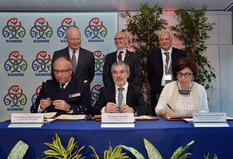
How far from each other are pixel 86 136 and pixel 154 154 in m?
0.46

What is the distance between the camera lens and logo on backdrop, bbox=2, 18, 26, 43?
579cm

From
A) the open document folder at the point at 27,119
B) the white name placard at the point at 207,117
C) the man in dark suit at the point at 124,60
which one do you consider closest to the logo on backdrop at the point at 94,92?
the man in dark suit at the point at 124,60

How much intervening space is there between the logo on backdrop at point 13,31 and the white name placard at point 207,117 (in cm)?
526

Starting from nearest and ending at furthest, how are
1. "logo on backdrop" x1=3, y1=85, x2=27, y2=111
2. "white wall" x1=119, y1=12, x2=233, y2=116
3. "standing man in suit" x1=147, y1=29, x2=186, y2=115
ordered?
"standing man in suit" x1=147, y1=29, x2=186, y2=115 → "logo on backdrop" x1=3, y1=85, x2=27, y2=111 → "white wall" x1=119, y1=12, x2=233, y2=116

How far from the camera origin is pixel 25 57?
579 centimetres

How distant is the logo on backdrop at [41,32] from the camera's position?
19.0ft

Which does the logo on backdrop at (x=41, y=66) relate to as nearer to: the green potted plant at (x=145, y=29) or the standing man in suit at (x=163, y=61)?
the green potted plant at (x=145, y=29)

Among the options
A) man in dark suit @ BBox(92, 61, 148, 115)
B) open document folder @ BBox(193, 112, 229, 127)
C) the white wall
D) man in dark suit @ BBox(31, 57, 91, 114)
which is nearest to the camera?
open document folder @ BBox(193, 112, 229, 127)

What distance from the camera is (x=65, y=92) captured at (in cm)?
253

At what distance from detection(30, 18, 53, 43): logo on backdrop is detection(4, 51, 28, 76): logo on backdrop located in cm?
60

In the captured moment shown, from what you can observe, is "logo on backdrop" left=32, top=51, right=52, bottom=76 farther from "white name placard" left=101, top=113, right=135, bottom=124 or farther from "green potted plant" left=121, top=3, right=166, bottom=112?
A: "white name placard" left=101, top=113, right=135, bottom=124

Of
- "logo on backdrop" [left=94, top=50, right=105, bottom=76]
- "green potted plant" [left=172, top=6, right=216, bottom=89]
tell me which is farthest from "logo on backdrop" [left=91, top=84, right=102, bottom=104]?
"green potted plant" [left=172, top=6, right=216, bottom=89]

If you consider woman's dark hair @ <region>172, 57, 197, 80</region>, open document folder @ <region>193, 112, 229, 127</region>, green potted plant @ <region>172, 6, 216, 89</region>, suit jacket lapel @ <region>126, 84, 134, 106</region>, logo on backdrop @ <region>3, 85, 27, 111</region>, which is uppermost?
green potted plant @ <region>172, 6, 216, 89</region>

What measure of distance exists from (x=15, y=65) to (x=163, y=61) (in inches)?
146
